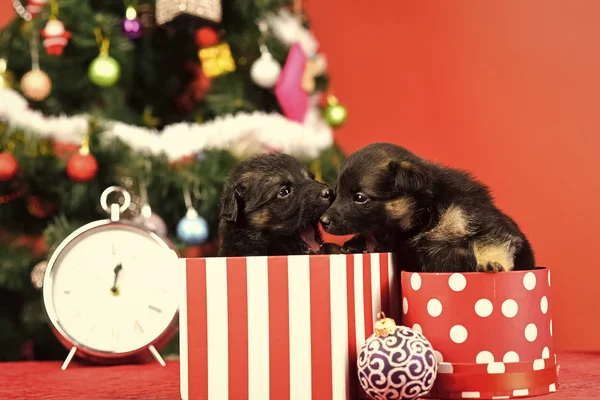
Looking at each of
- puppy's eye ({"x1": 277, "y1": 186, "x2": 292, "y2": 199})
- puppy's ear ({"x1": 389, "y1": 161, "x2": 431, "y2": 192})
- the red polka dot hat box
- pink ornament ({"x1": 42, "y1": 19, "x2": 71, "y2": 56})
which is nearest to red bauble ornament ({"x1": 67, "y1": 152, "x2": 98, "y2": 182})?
pink ornament ({"x1": 42, "y1": 19, "x2": 71, "y2": 56})

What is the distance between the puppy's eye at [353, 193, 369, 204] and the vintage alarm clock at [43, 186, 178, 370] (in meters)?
0.89

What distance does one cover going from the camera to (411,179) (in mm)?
1840

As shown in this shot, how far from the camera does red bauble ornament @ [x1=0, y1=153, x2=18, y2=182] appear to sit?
2.78m

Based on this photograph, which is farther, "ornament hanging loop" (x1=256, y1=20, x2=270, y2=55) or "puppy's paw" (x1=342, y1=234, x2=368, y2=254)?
"ornament hanging loop" (x1=256, y1=20, x2=270, y2=55)

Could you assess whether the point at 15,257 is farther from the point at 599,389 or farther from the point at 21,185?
the point at 599,389

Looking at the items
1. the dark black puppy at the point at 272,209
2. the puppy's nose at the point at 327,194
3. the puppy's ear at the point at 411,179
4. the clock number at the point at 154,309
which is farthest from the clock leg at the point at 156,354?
the puppy's ear at the point at 411,179

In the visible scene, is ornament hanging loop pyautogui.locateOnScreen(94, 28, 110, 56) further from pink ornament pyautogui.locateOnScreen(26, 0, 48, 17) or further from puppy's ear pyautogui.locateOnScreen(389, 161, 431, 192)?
puppy's ear pyautogui.locateOnScreen(389, 161, 431, 192)

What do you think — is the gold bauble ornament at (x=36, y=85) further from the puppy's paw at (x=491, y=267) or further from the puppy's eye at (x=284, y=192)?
the puppy's paw at (x=491, y=267)

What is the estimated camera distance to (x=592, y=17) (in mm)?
3494

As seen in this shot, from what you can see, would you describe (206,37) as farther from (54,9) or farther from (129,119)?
(54,9)

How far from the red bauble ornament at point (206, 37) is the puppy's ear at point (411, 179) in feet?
5.16

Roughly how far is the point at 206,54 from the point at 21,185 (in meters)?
0.97

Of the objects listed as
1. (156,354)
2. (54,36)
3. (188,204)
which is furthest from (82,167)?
(156,354)

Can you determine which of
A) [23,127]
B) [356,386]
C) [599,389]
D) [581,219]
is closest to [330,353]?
[356,386]
